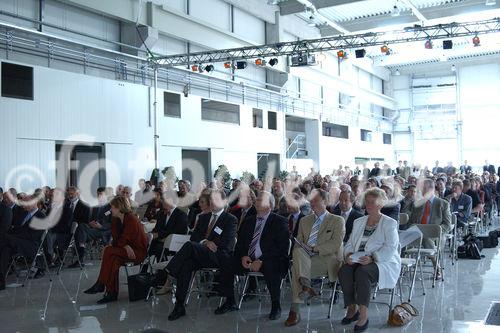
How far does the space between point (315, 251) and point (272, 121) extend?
15.4 meters

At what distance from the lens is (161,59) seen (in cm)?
1457

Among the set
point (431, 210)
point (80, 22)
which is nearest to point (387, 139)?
point (80, 22)

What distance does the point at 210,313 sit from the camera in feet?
17.9

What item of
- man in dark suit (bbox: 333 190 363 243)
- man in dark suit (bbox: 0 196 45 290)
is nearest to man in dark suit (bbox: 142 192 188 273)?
man in dark suit (bbox: 0 196 45 290)

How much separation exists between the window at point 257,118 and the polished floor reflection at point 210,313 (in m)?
13.1

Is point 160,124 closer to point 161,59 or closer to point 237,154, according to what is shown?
point 161,59

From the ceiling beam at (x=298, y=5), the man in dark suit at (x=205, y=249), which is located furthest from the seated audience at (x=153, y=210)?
the ceiling beam at (x=298, y=5)

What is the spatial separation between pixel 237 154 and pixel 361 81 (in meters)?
13.4

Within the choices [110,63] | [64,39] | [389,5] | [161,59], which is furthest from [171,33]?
[389,5]

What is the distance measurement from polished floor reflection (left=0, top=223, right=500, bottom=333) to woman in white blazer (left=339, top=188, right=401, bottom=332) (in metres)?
0.22

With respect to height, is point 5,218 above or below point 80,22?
below

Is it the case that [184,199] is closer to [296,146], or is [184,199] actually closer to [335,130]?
[296,146]

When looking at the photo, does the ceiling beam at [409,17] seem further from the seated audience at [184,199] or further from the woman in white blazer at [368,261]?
the woman in white blazer at [368,261]

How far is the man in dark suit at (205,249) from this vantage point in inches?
213
